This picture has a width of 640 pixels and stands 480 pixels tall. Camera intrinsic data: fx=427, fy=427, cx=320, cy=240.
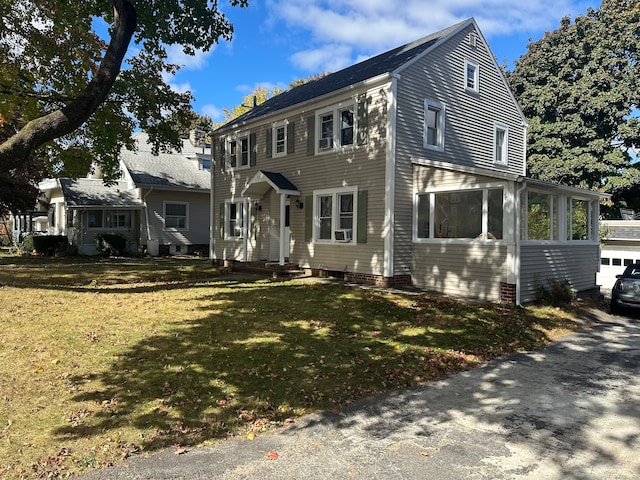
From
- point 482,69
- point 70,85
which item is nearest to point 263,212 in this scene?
point 70,85

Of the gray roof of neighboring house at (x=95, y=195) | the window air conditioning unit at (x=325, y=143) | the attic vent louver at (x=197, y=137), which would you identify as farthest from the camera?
the attic vent louver at (x=197, y=137)

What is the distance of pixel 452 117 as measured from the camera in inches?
574

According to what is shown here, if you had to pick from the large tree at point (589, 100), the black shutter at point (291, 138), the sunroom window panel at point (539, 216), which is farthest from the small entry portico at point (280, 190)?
the large tree at point (589, 100)

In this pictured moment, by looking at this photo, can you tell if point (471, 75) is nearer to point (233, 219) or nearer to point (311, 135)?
point (311, 135)

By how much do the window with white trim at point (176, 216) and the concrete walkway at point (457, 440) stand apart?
22.4 meters

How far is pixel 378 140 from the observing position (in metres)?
12.9

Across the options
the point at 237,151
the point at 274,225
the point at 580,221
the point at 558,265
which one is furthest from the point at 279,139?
the point at 580,221

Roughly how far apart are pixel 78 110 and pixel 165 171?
1599cm

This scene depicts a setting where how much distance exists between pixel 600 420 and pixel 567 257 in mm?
8400

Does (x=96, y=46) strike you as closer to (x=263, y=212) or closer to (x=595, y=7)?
(x=263, y=212)

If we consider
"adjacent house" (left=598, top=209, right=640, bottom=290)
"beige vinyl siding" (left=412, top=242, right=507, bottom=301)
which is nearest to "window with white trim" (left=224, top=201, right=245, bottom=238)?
"beige vinyl siding" (left=412, top=242, right=507, bottom=301)

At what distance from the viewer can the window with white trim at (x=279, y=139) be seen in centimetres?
1619

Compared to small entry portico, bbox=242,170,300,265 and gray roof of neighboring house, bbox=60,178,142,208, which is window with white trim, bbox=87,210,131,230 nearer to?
gray roof of neighboring house, bbox=60,178,142,208

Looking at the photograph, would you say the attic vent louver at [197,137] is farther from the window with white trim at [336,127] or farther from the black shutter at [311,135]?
the window with white trim at [336,127]
